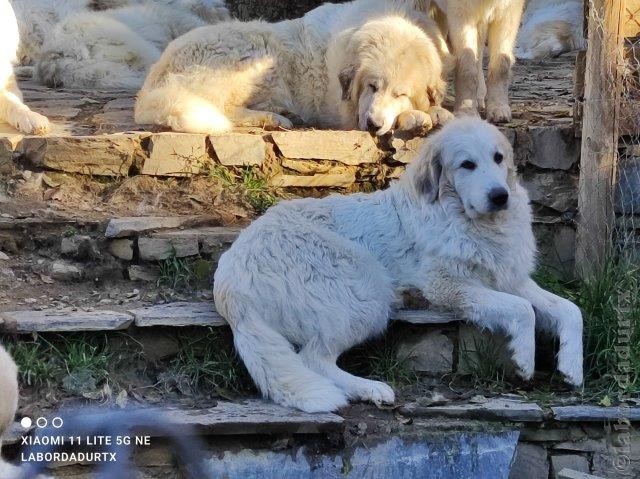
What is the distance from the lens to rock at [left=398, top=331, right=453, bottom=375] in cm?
471

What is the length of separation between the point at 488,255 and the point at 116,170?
2.23 m

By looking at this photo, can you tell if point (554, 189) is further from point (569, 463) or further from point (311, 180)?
point (569, 463)

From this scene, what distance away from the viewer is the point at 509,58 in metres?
6.25

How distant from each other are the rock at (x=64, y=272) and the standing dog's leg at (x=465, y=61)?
2.53 meters

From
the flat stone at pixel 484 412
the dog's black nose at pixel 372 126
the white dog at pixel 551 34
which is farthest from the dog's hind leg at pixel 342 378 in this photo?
the white dog at pixel 551 34

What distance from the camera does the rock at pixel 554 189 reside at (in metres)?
5.66

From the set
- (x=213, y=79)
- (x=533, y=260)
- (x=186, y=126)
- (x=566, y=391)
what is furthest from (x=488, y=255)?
(x=213, y=79)

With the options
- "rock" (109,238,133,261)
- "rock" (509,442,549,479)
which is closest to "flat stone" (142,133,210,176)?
"rock" (109,238,133,261)

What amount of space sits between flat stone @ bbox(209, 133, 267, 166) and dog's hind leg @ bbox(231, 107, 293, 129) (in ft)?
2.08

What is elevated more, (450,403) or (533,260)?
(533,260)

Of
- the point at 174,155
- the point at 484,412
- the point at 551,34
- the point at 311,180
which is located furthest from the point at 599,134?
the point at 551,34

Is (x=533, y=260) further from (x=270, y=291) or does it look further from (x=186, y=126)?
(x=186, y=126)

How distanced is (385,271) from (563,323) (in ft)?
2.83

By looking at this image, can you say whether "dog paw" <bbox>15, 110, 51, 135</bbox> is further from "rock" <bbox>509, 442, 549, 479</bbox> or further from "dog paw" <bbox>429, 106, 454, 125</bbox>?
"rock" <bbox>509, 442, 549, 479</bbox>
